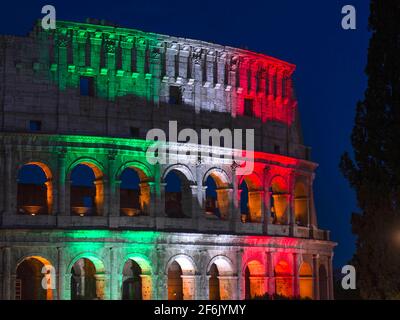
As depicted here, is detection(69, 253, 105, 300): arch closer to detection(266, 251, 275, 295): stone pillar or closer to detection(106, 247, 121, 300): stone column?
detection(106, 247, 121, 300): stone column

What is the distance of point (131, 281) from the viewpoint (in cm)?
4278

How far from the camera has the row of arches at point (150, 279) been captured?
37.9 meters

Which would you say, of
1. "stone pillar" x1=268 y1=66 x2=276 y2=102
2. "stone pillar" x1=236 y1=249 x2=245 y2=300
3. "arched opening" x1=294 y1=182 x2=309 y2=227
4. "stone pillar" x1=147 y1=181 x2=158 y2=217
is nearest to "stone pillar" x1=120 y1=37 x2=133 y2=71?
"stone pillar" x1=147 y1=181 x2=158 y2=217

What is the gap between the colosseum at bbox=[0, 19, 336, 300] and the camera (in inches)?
1431

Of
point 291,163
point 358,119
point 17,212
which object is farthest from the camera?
point 291,163

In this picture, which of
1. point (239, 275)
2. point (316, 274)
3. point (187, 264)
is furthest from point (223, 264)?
point (316, 274)

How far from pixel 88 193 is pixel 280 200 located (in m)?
10.2

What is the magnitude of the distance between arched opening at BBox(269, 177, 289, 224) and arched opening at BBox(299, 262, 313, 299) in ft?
9.10

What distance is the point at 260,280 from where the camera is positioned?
42125mm

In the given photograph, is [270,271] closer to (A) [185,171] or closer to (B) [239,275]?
(B) [239,275]

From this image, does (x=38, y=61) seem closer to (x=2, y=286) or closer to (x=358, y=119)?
(x=2, y=286)
